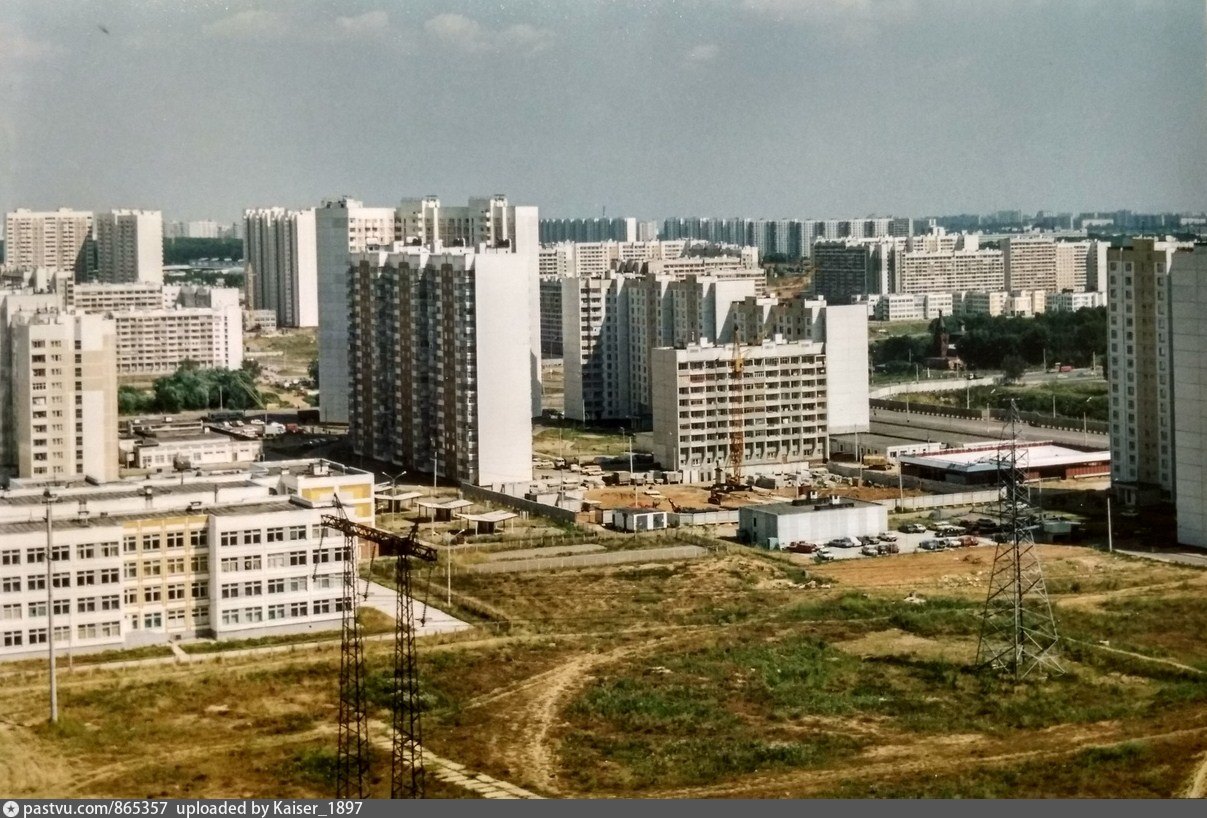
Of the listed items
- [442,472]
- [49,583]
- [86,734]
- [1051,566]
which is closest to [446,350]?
[442,472]

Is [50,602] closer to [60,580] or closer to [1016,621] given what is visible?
[60,580]

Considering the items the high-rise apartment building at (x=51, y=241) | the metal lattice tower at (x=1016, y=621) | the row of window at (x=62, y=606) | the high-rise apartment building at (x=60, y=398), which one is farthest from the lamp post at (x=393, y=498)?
the high-rise apartment building at (x=51, y=241)

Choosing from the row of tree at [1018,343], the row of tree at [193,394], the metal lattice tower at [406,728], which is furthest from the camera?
the row of tree at [1018,343]

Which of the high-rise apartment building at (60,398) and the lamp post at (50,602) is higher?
the high-rise apartment building at (60,398)

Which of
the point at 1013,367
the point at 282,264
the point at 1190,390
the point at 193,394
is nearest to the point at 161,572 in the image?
the point at 1190,390

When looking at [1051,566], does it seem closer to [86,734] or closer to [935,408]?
[86,734]

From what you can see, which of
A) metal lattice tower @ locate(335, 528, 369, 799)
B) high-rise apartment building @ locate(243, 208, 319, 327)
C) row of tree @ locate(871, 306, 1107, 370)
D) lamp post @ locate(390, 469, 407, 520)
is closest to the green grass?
metal lattice tower @ locate(335, 528, 369, 799)

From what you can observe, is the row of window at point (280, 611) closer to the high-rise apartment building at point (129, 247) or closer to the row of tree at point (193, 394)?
the row of tree at point (193, 394)

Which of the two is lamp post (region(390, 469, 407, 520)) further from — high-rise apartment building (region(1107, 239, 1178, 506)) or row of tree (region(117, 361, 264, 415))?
row of tree (region(117, 361, 264, 415))
